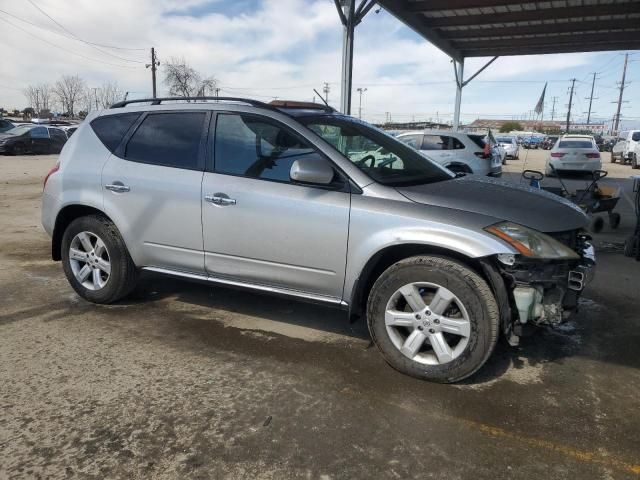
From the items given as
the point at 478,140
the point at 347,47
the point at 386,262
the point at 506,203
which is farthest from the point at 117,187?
the point at 478,140

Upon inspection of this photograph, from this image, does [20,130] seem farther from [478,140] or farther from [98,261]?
[98,261]

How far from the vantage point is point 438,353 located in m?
3.15

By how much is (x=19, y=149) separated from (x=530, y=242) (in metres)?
26.8

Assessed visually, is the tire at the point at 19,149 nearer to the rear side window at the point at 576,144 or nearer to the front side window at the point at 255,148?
the rear side window at the point at 576,144

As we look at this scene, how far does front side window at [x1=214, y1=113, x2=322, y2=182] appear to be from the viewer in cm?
364

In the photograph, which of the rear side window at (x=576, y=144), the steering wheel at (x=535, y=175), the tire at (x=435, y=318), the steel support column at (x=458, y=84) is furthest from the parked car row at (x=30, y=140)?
the tire at (x=435, y=318)

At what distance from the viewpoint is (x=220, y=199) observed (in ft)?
12.3

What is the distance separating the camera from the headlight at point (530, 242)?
297 centimetres

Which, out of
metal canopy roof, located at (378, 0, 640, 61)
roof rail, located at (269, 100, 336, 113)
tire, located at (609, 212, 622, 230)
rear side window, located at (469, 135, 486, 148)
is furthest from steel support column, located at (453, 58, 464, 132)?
roof rail, located at (269, 100, 336, 113)

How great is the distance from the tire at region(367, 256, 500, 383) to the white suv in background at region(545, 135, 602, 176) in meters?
16.2

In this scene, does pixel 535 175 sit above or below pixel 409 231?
above

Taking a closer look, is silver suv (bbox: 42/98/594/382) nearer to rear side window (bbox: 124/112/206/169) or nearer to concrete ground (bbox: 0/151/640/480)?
rear side window (bbox: 124/112/206/169)

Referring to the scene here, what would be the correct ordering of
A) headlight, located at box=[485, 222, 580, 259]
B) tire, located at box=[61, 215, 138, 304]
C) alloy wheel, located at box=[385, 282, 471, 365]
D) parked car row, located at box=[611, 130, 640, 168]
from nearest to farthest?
headlight, located at box=[485, 222, 580, 259] < alloy wheel, located at box=[385, 282, 471, 365] < tire, located at box=[61, 215, 138, 304] < parked car row, located at box=[611, 130, 640, 168]

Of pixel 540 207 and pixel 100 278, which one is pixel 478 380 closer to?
pixel 540 207
